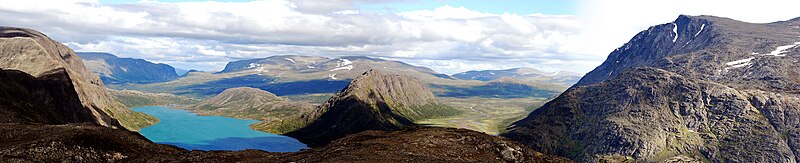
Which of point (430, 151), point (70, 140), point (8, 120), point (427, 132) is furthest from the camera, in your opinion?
point (8, 120)

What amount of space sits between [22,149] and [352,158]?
51.9 meters

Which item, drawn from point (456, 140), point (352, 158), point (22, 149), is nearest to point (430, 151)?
point (456, 140)

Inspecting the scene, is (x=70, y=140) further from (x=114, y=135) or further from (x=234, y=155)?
(x=234, y=155)

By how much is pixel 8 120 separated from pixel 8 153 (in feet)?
226

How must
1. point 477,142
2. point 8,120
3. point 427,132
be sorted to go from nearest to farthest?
point 477,142
point 427,132
point 8,120

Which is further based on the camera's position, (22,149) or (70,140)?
(70,140)

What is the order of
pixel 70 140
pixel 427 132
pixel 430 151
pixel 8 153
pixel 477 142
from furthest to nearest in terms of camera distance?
pixel 427 132 → pixel 477 142 → pixel 430 151 → pixel 70 140 → pixel 8 153

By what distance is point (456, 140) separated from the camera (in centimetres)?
→ 10694

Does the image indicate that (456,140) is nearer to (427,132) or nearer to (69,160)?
(427,132)

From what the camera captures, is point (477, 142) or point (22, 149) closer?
point (22, 149)

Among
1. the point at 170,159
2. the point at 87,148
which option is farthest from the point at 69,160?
the point at 170,159

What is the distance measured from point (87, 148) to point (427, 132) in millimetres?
68608

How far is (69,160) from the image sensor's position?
3201 inches

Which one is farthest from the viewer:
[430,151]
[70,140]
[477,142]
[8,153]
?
[477,142]
